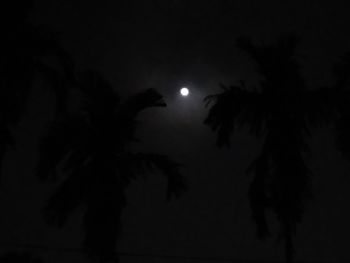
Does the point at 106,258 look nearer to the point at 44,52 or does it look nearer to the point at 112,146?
the point at 112,146

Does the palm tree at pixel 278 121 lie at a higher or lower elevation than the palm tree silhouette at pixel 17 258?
higher

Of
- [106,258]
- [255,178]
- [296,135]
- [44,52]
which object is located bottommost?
[106,258]

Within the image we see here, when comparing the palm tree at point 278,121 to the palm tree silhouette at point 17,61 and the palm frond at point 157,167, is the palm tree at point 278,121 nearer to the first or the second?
the palm frond at point 157,167

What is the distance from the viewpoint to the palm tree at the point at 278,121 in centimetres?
1722

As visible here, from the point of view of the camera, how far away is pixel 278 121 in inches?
712

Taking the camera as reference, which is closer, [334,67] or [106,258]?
[106,258]

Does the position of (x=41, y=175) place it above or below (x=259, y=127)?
below

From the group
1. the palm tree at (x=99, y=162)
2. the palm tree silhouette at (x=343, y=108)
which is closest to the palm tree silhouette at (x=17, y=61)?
the palm tree at (x=99, y=162)

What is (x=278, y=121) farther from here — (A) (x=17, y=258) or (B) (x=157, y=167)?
(A) (x=17, y=258)

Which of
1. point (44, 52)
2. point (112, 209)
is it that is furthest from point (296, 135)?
point (44, 52)

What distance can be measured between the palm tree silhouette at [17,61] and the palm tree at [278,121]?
18.9 feet

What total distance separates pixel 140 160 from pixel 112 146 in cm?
99

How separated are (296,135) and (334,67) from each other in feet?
8.88

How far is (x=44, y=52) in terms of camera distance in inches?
643
